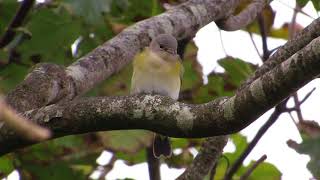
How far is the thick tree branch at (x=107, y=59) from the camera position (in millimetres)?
2779

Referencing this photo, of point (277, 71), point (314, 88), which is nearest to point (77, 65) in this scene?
point (314, 88)

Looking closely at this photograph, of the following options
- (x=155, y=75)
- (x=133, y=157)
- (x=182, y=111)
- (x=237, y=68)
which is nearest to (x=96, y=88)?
(x=133, y=157)

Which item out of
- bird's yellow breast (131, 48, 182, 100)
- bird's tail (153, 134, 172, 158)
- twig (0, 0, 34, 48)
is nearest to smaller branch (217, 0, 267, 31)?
bird's yellow breast (131, 48, 182, 100)

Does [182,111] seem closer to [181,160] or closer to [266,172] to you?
[266,172]

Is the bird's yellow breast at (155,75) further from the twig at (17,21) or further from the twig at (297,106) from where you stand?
the twig at (17,21)

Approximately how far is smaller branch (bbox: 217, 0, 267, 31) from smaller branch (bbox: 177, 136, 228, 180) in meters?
1.10

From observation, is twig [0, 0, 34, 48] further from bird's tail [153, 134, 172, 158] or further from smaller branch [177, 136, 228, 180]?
bird's tail [153, 134, 172, 158]

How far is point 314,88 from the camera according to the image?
3479 millimetres

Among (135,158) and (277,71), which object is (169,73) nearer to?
(135,158)

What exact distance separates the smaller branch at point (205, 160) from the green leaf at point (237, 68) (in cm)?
63

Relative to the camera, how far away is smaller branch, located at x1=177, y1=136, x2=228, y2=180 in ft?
11.1

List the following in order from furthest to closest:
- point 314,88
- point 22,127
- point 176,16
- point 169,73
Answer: point 169,73
point 176,16
point 314,88
point 22,127

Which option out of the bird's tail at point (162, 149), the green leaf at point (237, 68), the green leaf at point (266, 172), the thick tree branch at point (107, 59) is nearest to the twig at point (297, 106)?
the green leaf at point (237, 68)

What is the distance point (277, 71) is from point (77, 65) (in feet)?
5.52
